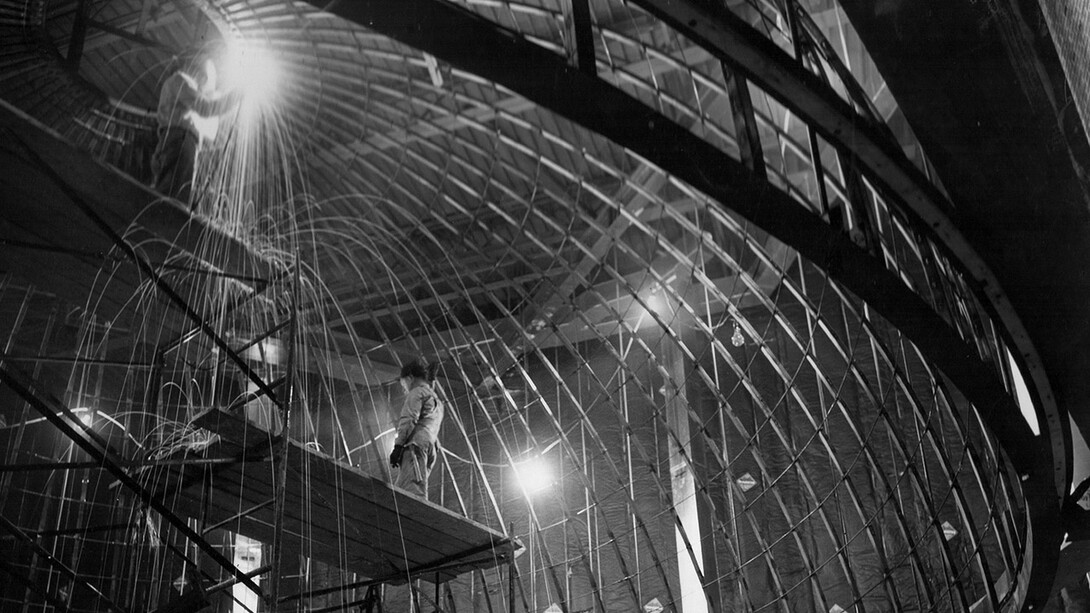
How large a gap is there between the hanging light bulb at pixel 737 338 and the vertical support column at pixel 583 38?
11901 mm

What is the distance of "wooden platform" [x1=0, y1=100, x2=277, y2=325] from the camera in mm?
9266

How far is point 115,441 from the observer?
68.8 ft

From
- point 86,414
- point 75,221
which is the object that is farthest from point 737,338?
point 86,414

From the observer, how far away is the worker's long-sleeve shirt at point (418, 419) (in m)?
13.1

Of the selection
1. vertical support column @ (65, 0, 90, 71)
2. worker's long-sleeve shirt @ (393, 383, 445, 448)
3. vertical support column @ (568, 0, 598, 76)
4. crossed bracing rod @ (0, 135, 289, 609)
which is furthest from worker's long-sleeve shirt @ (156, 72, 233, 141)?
vertical support column @ (568, 0, 598, 76)

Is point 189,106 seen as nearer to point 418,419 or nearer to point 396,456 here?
point 418,419

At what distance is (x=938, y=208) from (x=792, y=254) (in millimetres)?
10316

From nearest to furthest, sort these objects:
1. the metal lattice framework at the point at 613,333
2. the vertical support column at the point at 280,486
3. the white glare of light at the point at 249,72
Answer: the vertical support column at the point at 280,486
the metal lattice framework at the point at 613,333
the white glare of light at the point at 249,72

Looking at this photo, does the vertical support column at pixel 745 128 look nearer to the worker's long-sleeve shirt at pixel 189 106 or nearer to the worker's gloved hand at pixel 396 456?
the worker's gloved hand at pixel 396 456

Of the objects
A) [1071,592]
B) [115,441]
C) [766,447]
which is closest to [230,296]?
[115,441]

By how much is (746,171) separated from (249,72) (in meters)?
9.59

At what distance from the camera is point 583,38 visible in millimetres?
6820

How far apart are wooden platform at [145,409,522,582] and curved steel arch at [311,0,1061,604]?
14.0 ft

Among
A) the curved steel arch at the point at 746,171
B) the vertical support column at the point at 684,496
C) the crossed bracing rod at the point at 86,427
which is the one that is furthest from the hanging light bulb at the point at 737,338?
the crossed bracing rod at the point at 86,427
